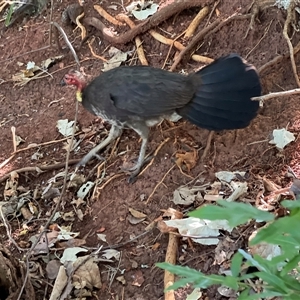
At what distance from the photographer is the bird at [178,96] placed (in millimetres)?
2611

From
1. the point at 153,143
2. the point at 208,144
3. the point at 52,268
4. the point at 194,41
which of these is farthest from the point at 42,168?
the point at 194,41

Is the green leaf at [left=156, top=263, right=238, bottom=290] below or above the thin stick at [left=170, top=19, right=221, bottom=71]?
above

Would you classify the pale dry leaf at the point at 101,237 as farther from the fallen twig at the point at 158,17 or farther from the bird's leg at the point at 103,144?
the fallen twig at the point at 158,17

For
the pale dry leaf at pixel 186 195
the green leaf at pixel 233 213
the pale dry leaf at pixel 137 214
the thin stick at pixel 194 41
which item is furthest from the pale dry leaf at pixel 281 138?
the green leaf at pixel 233 213

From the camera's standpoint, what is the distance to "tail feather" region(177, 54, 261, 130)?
8.52ft

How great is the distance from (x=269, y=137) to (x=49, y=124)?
5.03 ft

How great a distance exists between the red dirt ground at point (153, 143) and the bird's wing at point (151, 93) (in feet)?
0.95

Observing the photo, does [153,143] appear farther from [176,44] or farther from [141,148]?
[176,44]

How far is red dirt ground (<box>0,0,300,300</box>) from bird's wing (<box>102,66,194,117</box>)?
29cm

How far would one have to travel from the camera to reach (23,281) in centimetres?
226

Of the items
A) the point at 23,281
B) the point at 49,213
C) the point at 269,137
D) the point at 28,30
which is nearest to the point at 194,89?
the point at 269,137

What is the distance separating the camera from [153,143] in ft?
9.95

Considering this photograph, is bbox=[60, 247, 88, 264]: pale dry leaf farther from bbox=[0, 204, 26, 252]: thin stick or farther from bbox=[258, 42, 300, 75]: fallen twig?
bbox=[258, 42, 300, 75]: fallen twig

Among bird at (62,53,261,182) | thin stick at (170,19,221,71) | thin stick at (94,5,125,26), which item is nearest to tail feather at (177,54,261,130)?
bird at (62,53,261,182)
